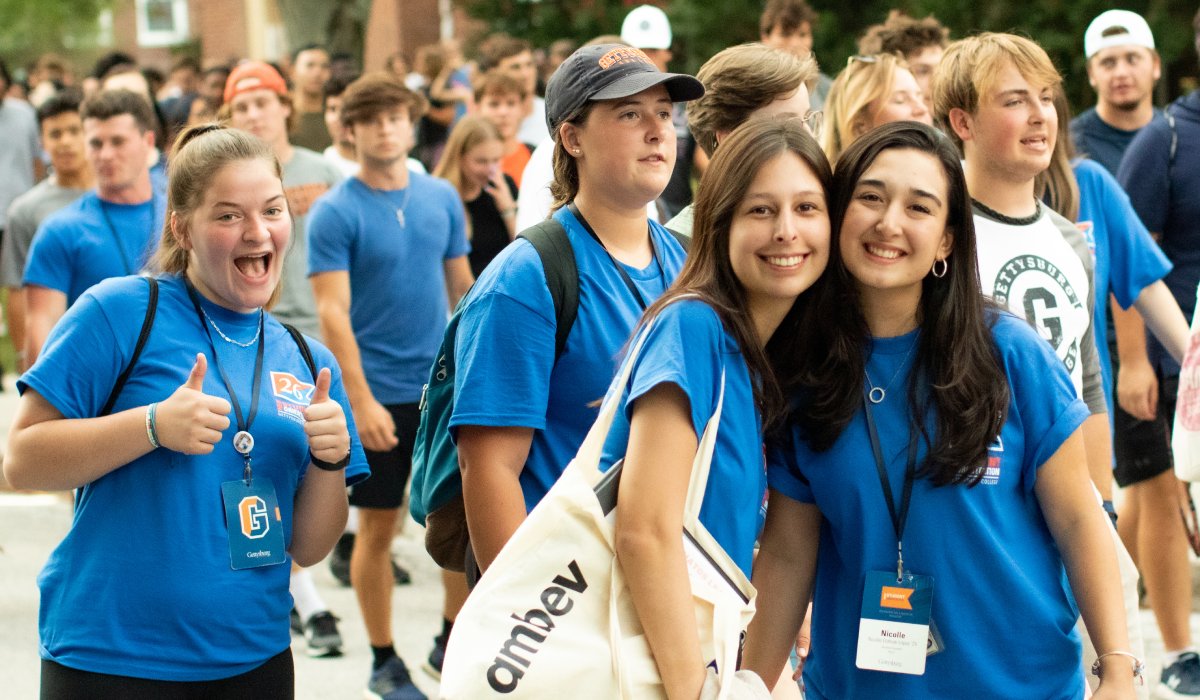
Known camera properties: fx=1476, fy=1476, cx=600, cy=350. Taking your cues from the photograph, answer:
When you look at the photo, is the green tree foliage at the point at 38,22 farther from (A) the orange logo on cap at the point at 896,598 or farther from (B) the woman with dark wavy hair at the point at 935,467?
(A) the orange logo on cap at the point at 896,598

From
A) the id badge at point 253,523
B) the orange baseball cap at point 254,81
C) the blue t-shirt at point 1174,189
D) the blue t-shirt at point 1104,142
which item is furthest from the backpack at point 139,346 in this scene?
the blue t-shirt at point 1104,142

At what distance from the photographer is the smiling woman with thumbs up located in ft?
9.93

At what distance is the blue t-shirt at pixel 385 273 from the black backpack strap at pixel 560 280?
302 cm

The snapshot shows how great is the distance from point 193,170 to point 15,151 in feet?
35.5

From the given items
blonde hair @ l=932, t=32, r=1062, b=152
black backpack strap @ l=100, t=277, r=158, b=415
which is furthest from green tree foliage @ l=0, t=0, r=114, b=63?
black backpack strap @ l=100, t=277, r=158, b=415

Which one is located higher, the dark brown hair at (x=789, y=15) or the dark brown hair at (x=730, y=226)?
the dark brown hair at (x=789, y=15)

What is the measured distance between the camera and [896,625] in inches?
108

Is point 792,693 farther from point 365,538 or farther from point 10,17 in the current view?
point 10,17

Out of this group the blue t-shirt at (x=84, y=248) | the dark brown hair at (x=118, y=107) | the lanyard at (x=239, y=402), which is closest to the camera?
the lanyard at (x=239, y=402)

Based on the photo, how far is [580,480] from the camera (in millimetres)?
2510

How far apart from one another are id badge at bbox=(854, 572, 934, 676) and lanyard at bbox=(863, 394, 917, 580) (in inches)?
1.2

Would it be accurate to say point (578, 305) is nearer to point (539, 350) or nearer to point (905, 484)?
point (539, 350)

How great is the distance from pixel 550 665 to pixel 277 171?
4.84 ft

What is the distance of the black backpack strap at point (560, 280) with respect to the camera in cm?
310
